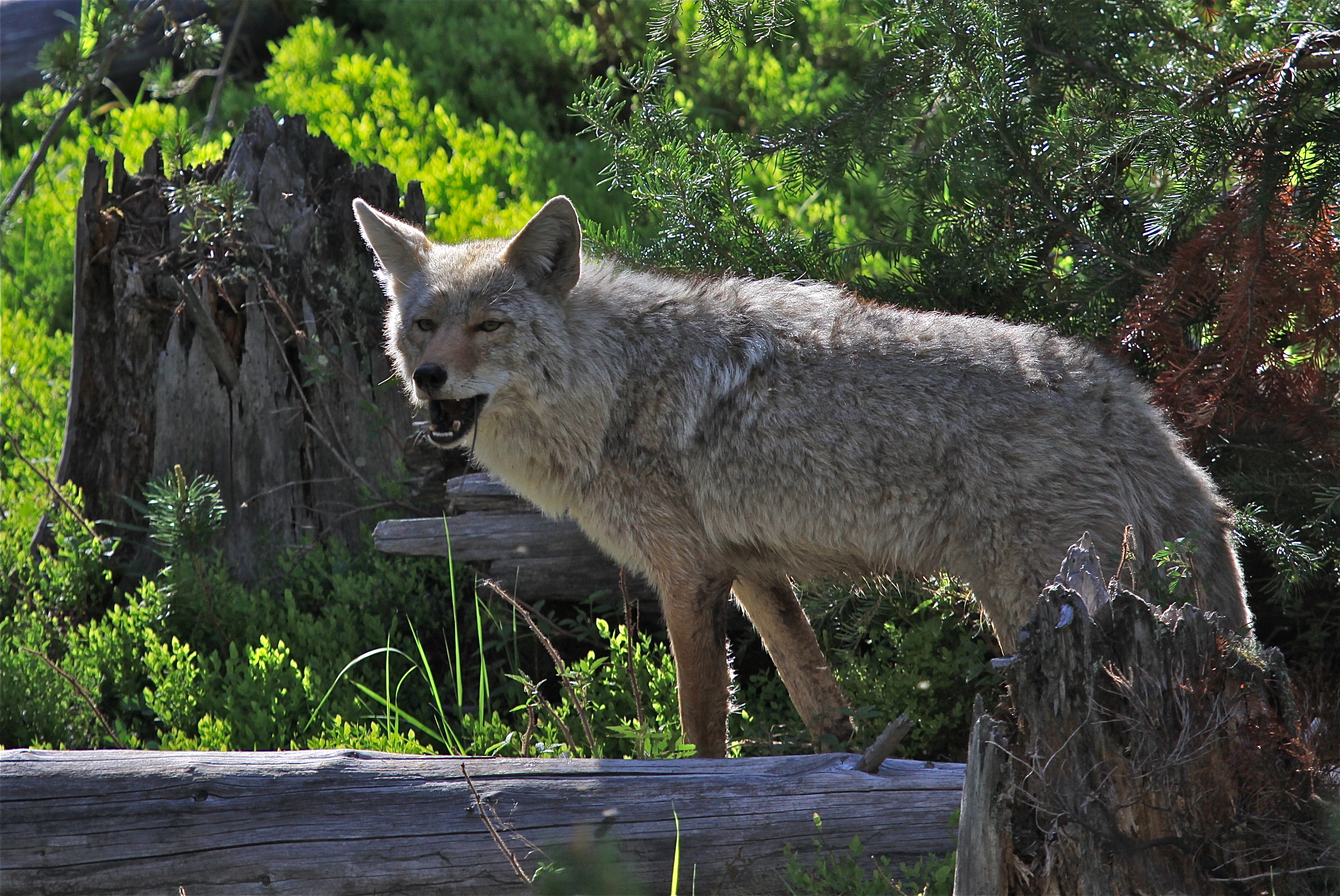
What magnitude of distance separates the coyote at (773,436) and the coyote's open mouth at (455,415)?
1 centimetres

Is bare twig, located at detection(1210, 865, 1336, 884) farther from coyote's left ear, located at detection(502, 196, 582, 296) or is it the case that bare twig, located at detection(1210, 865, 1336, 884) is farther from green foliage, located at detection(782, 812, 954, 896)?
coyote's left ear, located at detection(502, 196, 582, 296)

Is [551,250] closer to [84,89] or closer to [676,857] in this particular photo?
[84,89]

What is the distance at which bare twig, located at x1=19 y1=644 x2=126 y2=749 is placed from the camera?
15.7ft

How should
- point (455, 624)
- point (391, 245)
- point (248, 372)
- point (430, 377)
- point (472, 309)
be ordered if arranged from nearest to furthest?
point (430, 377), point (472, 309), point (391, 245), point (455, 624), point (248, 372)

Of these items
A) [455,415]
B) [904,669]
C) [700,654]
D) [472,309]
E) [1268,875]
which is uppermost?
[472,309]

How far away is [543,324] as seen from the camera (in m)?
4.79

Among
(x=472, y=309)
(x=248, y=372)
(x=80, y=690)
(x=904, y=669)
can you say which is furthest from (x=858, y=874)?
(x=248, y=372)

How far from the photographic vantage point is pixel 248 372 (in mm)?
6711

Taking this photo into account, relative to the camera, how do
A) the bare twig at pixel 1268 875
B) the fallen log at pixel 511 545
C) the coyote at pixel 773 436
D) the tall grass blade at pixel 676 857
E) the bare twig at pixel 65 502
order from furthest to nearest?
1. the bare twig at pixel 65 502
2. the fallen log at pixel 511 545
3. the coyote at pixel 773 436
4. the tall grass blade at pixel 676 857
5. the bare twig at pixel 1268 875

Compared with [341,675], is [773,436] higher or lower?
higher

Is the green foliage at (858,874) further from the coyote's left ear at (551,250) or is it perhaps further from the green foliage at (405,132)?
the green foliage at (405,132)

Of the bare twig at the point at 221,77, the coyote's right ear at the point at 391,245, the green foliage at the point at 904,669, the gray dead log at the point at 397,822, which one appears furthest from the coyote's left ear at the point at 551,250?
the bare twig at the point at 221,77

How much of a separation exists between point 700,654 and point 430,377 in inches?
64.7

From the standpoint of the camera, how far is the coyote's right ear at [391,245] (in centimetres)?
500
